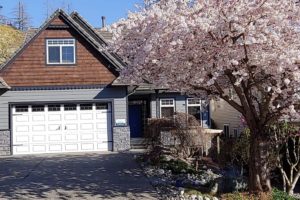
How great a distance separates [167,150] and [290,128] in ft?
16.5

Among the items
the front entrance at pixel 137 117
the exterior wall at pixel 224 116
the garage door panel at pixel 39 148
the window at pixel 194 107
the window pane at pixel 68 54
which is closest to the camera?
the garage door panel at pixel 39 148

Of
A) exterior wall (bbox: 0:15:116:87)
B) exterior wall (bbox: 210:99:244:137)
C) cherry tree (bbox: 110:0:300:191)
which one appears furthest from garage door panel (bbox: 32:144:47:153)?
cherry tree (bbox: 110:0:300:191)

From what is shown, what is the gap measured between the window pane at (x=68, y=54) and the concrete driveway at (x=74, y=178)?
503 centimetres

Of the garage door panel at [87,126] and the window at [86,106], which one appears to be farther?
the window at [86,106]

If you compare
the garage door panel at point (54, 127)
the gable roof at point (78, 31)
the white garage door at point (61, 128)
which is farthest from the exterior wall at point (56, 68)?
the garage door panel at point (54, 127)

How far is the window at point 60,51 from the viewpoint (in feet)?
71.4

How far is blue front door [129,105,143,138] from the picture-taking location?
2589 centimetres

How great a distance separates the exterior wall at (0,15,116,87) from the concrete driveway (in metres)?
4.14

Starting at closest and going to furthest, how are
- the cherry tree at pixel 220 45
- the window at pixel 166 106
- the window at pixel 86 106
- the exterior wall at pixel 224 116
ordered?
the cherry tree at pixel 220 45, the window at pixel 86 106, the window at pixel 166 106, the exterior wall at pixel 224 116

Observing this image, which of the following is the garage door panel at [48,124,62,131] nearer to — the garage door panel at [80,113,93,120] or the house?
the house

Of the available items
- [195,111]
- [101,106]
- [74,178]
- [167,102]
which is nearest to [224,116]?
[195,111]

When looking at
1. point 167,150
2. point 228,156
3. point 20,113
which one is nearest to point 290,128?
point 228,156

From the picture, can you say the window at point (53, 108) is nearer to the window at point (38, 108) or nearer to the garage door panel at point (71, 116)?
the window at point (38, 108)

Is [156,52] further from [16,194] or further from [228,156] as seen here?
[228,156]
